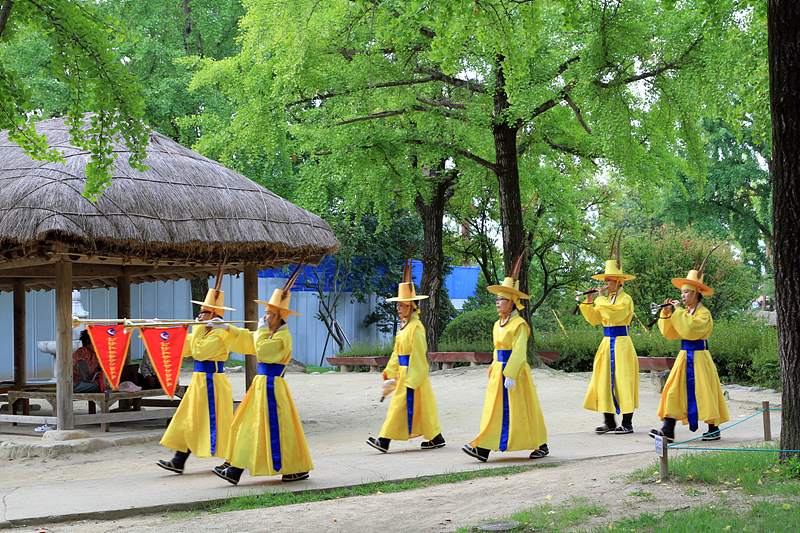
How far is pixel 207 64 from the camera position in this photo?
16.4m

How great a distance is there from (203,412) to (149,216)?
3183 millimetres

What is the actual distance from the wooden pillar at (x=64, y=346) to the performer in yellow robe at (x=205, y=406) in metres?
2.71

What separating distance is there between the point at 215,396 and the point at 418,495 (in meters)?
2.39

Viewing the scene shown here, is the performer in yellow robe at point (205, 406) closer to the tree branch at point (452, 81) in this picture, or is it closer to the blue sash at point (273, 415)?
the blue sash at point (273, 415)

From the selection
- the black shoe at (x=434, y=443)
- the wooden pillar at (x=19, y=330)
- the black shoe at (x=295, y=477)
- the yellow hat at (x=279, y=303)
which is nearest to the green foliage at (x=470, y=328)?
the wooden pillar at (x=19, y=330)

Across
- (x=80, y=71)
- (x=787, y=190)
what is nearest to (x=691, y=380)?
(x=787, y=190)

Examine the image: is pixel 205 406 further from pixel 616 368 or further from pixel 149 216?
pixel 616 368

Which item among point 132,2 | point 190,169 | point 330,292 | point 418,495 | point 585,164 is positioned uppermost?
point 132,2

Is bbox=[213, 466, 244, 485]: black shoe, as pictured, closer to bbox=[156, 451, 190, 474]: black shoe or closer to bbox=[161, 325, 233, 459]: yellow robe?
bbox=[161, 325, 233, 459]: yellow robe

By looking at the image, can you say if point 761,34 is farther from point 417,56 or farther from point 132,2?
point 132,2

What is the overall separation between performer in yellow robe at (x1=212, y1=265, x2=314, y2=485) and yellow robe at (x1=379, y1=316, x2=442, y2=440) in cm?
157

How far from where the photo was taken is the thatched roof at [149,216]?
28.4ft

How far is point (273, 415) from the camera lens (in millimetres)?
6477

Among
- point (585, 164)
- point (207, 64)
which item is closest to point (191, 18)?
point (207, 64)
